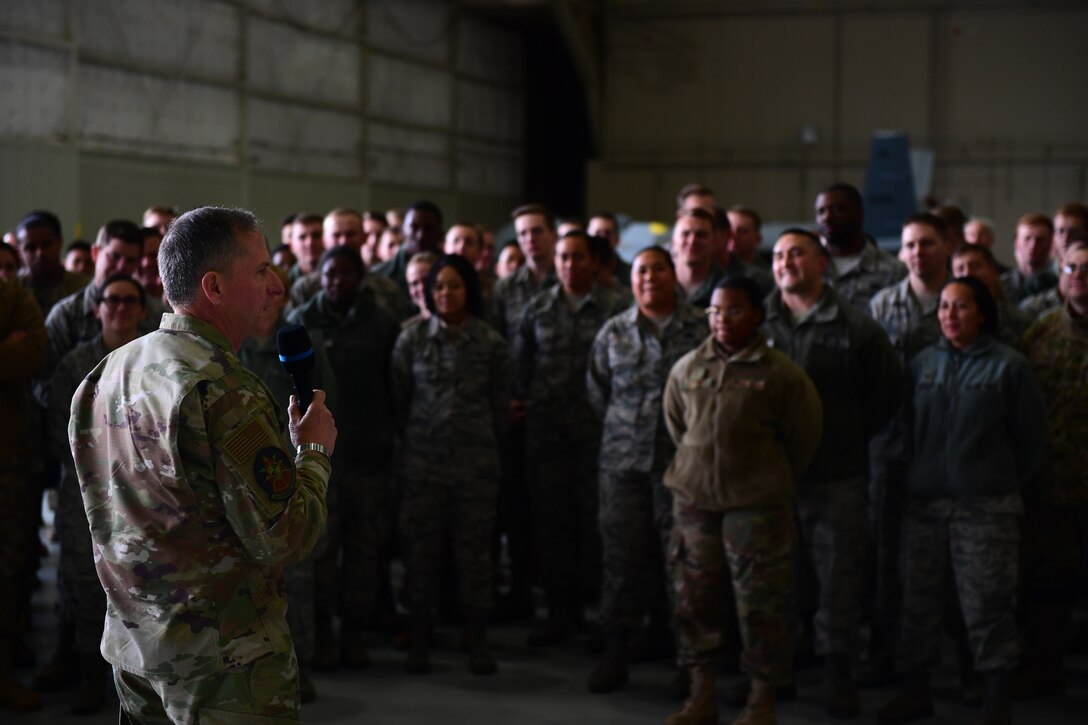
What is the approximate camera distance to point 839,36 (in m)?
20.1

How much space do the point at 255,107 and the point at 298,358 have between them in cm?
1381

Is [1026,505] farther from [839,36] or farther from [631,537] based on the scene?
[839,36]

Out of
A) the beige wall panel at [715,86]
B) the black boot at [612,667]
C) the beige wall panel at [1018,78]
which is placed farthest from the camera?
the beige wall panel at [715,86]

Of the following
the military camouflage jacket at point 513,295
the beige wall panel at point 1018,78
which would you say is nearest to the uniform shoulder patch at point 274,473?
the military camouflage jacket at point 513,295

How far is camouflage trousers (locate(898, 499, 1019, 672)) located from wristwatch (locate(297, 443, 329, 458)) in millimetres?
2863

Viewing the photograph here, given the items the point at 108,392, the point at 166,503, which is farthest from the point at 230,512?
the point at 108,392

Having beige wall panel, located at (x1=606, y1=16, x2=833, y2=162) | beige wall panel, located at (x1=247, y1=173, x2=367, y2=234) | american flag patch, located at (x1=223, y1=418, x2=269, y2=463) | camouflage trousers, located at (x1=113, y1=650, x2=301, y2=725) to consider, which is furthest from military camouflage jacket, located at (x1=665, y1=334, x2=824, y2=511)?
beige wall panel, located at (x1=606, y1=16, x2=833, y2=162)

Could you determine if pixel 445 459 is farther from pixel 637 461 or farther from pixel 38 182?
pixel 38 182

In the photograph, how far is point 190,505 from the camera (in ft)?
6.81

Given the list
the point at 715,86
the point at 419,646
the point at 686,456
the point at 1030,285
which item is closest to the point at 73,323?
the point at 419,646

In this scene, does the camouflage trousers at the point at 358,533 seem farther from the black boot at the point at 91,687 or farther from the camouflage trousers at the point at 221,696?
the camouflage trousers at the point at 221,696

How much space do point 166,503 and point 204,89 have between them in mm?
13279

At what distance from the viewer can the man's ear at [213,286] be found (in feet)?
6.97

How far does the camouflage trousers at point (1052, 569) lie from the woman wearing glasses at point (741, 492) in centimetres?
126
